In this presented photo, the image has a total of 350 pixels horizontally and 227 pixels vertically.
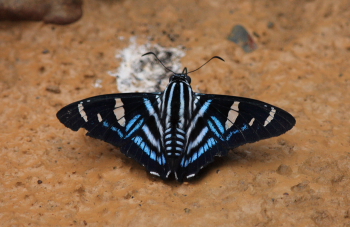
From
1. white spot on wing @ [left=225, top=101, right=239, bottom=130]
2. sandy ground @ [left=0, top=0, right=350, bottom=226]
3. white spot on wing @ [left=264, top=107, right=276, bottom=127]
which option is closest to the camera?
sandy ground @ [left=0, top=0, right=350, bottom=226]

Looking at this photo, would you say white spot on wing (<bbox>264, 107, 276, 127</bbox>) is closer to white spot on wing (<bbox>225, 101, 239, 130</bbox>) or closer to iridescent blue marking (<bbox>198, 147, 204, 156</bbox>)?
white spot on wing (<bbox>225, 101, 239, 130</bbox>)

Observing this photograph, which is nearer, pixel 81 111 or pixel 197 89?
pixel 81 111

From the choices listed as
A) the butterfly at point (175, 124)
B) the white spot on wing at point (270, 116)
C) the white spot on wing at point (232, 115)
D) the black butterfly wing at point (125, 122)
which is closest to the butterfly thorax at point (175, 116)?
the butterfly at point (175, 124)

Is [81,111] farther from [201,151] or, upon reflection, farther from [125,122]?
[201,151]

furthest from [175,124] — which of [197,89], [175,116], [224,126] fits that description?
[197,89]

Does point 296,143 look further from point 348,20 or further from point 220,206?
→ point 348,20

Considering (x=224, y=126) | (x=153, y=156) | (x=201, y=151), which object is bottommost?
(x=153, y=156)

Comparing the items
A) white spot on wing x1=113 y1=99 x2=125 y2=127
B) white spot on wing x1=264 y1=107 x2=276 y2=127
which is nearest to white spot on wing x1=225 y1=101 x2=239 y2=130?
white spot on wing x1=264 y1=107 x2=276 y2=127
